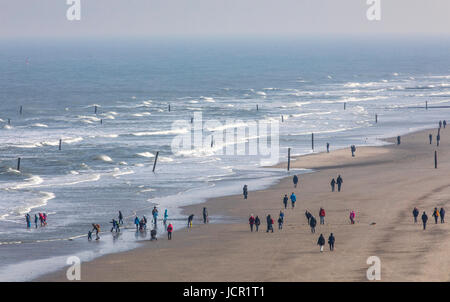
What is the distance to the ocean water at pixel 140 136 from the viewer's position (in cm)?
4066

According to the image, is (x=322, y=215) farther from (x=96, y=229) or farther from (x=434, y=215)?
(x=96, y=229)


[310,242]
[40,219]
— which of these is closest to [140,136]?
[40,219]

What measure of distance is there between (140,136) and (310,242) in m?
42.3

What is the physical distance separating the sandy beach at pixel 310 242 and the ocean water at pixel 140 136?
7.03 feet

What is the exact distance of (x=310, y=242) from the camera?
→ 3488 cm

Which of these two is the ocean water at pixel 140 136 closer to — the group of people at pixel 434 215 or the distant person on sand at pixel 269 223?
the distant person on sand at pixel 269 223

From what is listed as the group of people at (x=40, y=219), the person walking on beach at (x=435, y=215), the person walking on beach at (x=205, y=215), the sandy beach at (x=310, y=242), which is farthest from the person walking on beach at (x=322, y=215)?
the group of people at (x=40, y=219)

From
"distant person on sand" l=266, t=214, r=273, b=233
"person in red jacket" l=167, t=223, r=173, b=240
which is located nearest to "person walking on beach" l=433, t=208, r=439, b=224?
"distant person on sand" l=266, t=214, r=273, b=233

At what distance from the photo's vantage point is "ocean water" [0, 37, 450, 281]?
4066 centimetres

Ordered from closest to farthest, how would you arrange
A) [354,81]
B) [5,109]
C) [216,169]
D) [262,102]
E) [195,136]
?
[216,169] < [195,136] < [5,109] < [262,102] < [354,81]

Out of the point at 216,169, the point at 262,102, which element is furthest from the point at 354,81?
the point at 216,169
